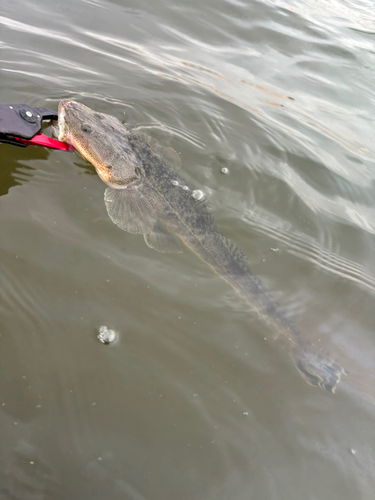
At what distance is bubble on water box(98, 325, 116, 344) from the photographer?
8.60 ft

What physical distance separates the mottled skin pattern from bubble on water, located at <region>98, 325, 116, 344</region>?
1.00m

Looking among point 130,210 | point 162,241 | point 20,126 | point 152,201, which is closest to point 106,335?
point 162,241

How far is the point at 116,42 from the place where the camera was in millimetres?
6234

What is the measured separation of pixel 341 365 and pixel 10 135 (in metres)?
3.61

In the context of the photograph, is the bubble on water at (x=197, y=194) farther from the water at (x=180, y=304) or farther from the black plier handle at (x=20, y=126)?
the black plier handle at (x=20, y=126)

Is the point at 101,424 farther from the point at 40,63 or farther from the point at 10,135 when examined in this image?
the point at 40,63

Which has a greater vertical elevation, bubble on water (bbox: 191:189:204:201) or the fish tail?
bubble on water (bbox: 191:189:204:201)

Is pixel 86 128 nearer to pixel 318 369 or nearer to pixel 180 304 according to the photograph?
pixel 180 304

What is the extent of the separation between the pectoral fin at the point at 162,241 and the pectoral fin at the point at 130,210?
0.19ft

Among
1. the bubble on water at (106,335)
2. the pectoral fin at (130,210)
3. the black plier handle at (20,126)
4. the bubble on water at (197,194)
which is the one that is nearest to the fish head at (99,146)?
the pectoral fin at (130,210)

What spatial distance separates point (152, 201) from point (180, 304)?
1358 mm

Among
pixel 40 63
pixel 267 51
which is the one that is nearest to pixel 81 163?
pixel 40 63

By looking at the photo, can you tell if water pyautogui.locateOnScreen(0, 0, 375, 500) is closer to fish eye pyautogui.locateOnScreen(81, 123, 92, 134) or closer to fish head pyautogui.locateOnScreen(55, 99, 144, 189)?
fish head pyautogui.locateOnScreen(55, 99, 144, 189)

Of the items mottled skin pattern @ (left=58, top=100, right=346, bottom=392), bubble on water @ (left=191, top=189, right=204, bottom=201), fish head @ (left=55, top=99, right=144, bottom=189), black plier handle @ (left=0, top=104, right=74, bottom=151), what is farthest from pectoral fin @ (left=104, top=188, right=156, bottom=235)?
black plier handle @ (left=0, top=104, right=74, bottom=151)
